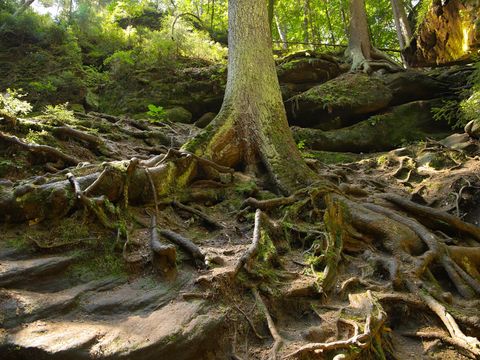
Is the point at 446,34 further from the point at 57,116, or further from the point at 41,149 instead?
the point at 41,149

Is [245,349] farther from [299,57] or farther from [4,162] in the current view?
[299,57]

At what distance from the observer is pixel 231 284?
311 centimetres

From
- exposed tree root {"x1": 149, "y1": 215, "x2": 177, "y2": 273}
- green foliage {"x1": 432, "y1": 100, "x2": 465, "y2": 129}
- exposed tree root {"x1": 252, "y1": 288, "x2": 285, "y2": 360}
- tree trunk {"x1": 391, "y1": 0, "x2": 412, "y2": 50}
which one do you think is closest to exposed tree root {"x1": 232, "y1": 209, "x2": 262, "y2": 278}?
exposed tree root {"x1": 252, "y1": 288, "x2": 285, "y2": 360}

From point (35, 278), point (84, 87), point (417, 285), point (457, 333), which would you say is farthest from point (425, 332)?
point (84, 87)

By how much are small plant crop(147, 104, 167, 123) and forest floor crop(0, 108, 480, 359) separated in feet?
12.9

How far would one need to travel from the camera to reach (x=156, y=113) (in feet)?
29.7

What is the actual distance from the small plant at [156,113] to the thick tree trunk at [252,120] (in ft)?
10.3

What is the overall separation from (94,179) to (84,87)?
6.95 m

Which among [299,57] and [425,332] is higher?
[299,57]

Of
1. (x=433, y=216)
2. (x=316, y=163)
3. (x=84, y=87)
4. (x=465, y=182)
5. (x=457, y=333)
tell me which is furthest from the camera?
(x=84, y=87)

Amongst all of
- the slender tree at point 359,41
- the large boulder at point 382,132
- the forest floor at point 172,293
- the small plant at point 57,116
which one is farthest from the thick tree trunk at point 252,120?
the slender tree at point 359,41

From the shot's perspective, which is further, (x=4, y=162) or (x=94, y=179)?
(x=4, y=162)

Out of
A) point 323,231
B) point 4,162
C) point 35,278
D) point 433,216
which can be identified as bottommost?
point 433,216

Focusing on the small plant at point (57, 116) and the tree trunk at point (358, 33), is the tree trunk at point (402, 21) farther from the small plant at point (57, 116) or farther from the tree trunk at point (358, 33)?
the small plant at point (57, 116)
